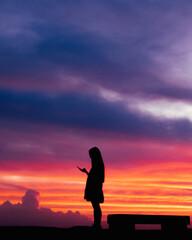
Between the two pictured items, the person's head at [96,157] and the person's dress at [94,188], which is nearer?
the person's head at [96,157]

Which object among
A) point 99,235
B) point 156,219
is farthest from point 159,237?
point 99,235

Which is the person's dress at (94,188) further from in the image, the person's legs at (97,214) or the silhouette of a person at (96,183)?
the person's legs at (97,214)

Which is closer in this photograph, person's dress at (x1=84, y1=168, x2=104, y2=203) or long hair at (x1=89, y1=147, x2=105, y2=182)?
long hair at (x1=89, y1=147, x2=105, y2=182)

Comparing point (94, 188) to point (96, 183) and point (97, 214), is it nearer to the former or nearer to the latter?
point (96, 183)

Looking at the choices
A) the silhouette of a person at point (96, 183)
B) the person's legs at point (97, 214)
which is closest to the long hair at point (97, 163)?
the silhouette of a person at point (96, 183)

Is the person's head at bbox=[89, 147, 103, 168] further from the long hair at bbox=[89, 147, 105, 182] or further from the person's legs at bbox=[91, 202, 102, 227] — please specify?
the person's legs at bbox=[91, 202, 102, 227]

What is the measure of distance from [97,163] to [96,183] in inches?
30.6

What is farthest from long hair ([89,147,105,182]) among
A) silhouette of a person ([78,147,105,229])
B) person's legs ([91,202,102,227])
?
person's legs ([91,202,102,227])

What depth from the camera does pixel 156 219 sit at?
49.2ft

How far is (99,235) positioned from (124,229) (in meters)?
1.55

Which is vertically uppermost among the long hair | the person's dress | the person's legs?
the long hair

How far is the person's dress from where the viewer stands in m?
13.8

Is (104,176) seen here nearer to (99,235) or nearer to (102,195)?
(102,195)

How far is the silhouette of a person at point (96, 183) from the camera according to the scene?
13.6 metres
